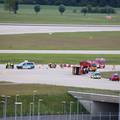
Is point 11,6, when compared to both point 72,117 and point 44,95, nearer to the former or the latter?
point 44,95

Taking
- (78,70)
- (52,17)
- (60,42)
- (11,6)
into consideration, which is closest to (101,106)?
(78,70)

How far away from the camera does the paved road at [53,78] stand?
6166 centimetres

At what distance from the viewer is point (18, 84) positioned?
59.8 meters

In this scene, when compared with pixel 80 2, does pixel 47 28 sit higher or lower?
lower

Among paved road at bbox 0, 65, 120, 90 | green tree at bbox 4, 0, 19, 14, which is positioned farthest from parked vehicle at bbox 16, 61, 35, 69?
green tree at bbox 4, 0, 19, 14

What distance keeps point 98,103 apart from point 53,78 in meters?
10.2

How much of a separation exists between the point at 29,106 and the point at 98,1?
92590 mm

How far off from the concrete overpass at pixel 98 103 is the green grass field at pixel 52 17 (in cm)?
6199

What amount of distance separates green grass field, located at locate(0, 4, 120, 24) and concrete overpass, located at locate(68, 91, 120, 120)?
62.0 metres

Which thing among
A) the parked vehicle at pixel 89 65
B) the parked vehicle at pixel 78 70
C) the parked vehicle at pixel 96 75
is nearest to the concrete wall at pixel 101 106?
the parked vehicle at pixel 96 75

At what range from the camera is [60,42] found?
310 ft

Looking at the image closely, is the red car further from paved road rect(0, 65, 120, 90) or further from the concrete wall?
the concrete wall

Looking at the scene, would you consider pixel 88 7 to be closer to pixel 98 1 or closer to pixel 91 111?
pixel 98 1

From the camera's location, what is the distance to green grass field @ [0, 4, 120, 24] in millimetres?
120000
